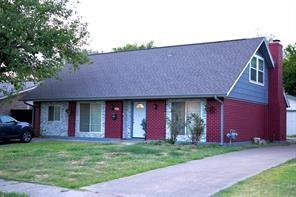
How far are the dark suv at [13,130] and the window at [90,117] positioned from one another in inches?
122

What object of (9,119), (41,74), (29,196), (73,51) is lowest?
(29,196)

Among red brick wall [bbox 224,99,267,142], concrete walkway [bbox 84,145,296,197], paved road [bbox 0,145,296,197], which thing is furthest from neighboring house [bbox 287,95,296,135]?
paved road [bbox 0,145,296,197]

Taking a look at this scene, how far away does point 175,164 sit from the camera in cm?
1414

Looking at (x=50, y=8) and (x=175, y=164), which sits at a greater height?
(x=50, y=8)

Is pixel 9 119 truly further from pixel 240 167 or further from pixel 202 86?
pixel 240 167

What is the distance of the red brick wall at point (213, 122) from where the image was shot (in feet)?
71.4

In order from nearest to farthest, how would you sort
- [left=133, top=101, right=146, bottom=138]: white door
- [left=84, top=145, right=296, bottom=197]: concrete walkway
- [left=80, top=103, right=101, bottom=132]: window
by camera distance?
[left=84, top=145, right=296, bottom=197]: concrete walkway → [left=133, top=101, right=146, bottom=138]: white door → [left=80, top=103, right=101, bottom=132]: window

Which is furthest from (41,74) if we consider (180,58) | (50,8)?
(180,58)

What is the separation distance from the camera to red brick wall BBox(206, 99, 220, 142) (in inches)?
857

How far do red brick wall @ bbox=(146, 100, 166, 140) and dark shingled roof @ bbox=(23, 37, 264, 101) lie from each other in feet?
2.92

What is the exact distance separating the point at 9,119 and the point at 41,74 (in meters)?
8.49

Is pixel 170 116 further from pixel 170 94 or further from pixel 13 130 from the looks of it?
pixel 13 130

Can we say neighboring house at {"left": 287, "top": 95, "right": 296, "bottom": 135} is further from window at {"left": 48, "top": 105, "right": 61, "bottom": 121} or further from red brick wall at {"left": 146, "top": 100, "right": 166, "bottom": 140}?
window at {"left": 48, "top": 105, "right": 61, "bottom": 121}

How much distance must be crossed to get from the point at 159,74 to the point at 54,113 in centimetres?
721
